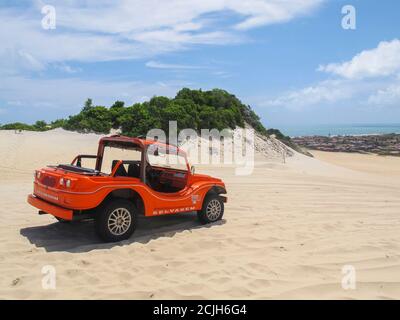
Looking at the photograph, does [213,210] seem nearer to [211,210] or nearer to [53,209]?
[211,210]

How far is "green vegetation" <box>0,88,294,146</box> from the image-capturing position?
19.7 metres

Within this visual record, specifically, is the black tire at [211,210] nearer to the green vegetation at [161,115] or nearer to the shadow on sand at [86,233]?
the shadow on sand at [86,233]

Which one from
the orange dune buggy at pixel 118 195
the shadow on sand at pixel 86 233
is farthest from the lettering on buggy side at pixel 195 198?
the shadow on sand at pixel 86 233

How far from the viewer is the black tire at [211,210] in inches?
293

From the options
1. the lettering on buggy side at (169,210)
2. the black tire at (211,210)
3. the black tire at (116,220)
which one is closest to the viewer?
the black tire at (116,220)

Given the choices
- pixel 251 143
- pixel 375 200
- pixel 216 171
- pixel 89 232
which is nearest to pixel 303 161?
pixel 251 143

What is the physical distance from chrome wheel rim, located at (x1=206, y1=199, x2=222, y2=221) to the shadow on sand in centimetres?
14

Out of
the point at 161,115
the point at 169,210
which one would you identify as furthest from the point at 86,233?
the point at 161,115

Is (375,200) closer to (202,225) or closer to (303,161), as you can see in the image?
(202,225)

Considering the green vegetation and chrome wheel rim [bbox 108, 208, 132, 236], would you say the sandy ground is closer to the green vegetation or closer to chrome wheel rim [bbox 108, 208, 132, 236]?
chrome wheel rim [bbox 108, 208, 132, 236]

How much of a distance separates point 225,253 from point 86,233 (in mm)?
2515

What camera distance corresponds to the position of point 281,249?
5902 mm

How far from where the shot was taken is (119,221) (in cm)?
602

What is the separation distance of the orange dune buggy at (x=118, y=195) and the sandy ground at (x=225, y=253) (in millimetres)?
381
